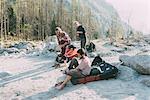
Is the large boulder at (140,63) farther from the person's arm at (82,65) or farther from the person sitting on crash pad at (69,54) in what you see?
the person sitting on crash pad at (69,54)

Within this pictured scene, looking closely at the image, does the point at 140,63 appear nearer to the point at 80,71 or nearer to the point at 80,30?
the point at 80,71

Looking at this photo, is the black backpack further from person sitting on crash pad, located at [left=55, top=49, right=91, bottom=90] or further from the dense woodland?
the dense woodland

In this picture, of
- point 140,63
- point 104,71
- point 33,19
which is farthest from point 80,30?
point 33,19

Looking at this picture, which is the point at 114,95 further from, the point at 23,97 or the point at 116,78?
the point at 23,97

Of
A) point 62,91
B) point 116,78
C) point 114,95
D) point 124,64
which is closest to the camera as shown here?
point 114,95

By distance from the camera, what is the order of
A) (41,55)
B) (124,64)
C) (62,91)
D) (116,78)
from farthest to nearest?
(41,55), (124,64), (116,78), (62,91)

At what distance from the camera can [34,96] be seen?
13836 millimetres

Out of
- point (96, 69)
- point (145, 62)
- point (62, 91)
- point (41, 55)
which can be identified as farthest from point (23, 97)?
point (41, 55)

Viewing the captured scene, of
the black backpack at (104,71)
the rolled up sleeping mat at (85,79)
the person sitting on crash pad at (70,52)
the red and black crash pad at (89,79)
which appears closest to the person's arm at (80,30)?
the person sitting on crash pad at (70,52)

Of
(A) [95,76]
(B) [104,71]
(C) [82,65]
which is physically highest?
(C) [82,65]

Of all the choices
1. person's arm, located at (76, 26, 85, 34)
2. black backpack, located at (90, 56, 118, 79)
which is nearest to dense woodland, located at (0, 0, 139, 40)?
person's arm, located at (76, 26, 85, 34)

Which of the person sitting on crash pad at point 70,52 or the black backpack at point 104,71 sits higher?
the person sitting on crash pad at point 70,52

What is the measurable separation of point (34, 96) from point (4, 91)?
149cm

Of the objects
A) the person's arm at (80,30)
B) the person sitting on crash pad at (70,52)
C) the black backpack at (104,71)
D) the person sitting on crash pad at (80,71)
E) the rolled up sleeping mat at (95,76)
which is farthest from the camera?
the person's arm at (80,30)
